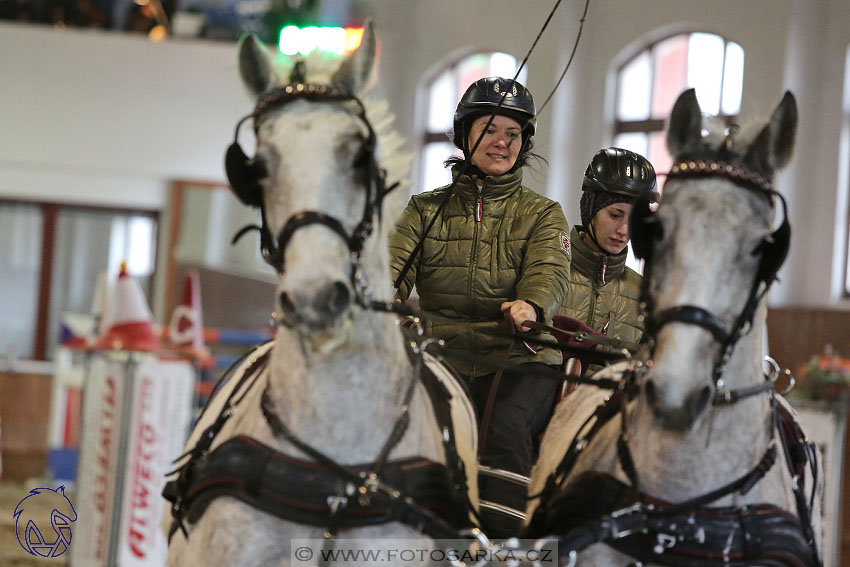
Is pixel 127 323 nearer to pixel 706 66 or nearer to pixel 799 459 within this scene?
pixel 799 459

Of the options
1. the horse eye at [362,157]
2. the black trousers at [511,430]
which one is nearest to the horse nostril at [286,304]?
the horse eye at [362,157]

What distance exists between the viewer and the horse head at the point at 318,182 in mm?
2197

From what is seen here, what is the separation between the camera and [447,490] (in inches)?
103

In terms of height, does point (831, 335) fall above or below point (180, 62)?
below

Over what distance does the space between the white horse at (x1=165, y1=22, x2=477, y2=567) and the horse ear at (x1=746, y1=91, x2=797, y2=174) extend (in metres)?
0.83

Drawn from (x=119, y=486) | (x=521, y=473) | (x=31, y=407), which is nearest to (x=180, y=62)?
(x=31, y=407)

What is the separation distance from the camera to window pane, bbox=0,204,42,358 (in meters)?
13.2

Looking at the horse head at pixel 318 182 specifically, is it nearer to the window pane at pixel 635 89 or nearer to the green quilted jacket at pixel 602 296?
the green quilted jacket at pixel 602 296

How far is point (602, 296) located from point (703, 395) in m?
1.77

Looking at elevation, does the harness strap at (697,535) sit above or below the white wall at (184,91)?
below

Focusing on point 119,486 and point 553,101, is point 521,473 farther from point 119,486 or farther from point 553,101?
point 553,101

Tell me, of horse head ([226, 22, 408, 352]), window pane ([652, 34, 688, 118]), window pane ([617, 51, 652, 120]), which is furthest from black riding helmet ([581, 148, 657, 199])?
window pane ([617, 51, 652, 120])

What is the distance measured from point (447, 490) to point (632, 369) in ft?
1.76

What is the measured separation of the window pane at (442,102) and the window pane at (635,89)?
230cm
